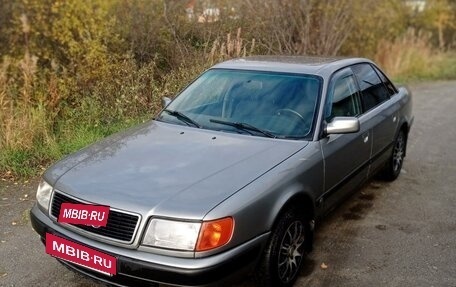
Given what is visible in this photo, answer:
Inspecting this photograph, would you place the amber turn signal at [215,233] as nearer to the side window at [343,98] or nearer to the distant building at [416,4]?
the side window at [343,98]

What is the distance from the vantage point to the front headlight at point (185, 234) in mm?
2529

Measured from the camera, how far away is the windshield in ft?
11.7

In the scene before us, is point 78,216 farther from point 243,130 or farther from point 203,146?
point 243,130

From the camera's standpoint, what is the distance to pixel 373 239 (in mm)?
4020

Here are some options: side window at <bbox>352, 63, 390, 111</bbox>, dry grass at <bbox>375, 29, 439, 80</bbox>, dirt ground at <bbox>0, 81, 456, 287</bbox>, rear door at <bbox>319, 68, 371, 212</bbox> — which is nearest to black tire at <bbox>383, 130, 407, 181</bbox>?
dirt ground at <bbox>0, 81, 456, 287</bbox>

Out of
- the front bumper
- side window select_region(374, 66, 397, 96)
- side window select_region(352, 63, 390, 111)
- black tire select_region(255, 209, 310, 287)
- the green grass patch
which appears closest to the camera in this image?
the front bumper

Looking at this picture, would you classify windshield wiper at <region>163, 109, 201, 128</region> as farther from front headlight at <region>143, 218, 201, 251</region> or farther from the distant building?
the distant building

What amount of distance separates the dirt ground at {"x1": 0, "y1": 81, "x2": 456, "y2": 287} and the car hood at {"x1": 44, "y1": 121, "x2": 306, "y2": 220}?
2.75 feet

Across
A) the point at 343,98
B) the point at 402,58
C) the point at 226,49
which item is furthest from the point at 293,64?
the point at 402,58

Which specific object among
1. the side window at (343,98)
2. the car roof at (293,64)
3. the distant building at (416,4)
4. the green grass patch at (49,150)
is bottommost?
the green grass patch at (49,150)

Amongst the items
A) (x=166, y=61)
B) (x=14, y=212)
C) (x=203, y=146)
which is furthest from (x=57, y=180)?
(x=166, y=61)

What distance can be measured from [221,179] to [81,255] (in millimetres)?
916

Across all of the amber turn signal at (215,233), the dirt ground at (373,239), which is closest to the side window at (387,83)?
the dirt ground at (373,239)

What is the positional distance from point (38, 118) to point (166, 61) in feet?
7.66
